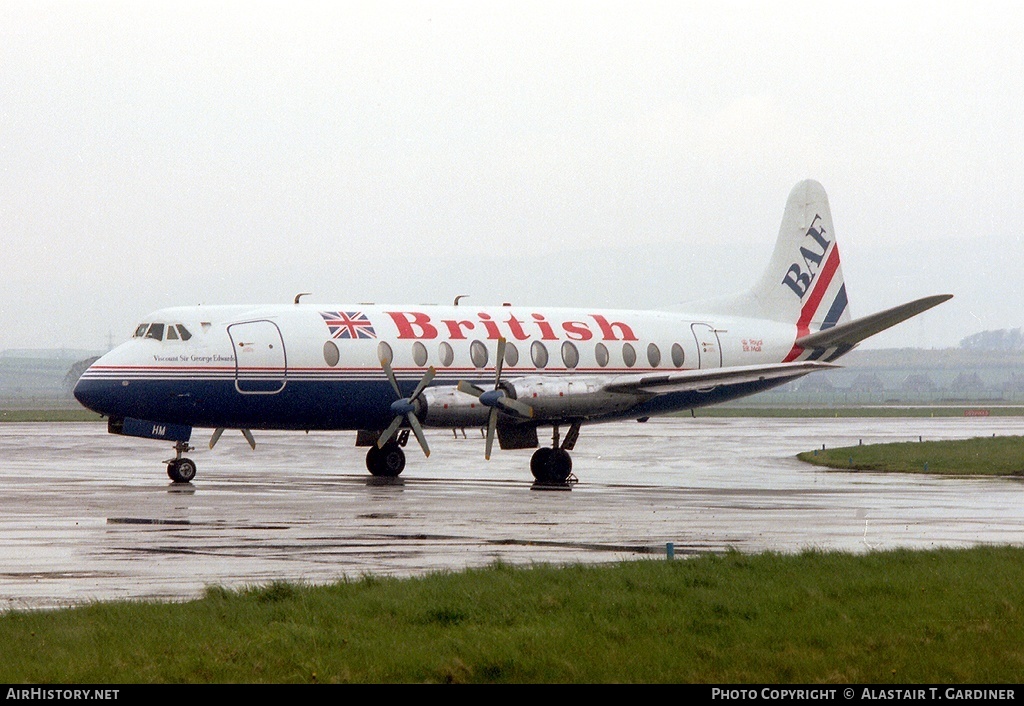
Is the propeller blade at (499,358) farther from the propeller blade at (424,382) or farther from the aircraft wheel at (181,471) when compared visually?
the aircraft wheel at (181,471)

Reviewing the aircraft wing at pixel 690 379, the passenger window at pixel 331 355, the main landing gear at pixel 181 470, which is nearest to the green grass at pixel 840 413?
the aircraft wing at pixel 690 379

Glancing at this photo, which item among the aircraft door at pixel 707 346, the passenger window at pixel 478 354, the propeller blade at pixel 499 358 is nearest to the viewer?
the propeller blade at pixel 499 358

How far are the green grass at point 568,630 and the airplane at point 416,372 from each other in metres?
17.5

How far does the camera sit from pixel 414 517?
77.0 feet

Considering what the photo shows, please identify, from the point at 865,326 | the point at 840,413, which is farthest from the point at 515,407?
the point at 840,413

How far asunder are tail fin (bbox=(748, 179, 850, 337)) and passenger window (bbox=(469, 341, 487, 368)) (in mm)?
10257

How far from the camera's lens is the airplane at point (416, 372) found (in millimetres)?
31609

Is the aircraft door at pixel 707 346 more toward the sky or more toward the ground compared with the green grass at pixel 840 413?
more toward the sky

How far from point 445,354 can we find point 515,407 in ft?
10.3

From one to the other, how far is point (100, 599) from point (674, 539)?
8890mm

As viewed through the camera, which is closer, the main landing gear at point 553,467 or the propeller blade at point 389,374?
the propeller blade at point 389,374

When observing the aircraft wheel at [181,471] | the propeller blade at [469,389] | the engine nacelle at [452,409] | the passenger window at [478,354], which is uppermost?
the passenger window at [478,354]

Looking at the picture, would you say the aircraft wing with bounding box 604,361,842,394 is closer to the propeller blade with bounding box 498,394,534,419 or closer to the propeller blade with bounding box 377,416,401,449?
the propeller blade with bounding box 498,394,534,419

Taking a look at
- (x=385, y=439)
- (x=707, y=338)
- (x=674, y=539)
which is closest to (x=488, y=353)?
(x=385, y=439)
